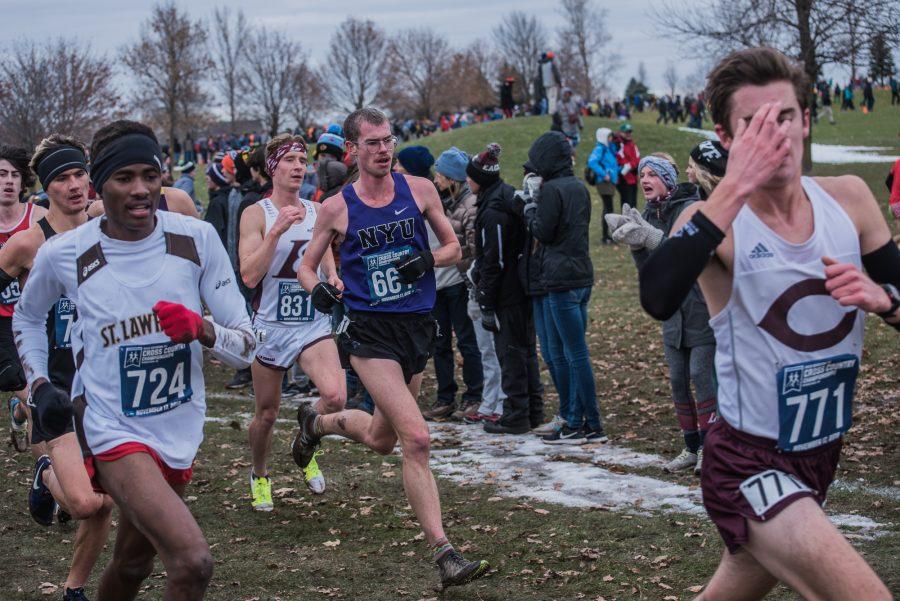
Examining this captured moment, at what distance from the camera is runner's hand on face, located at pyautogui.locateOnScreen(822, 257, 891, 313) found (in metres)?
3.03

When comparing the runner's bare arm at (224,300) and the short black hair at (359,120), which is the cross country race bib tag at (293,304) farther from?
the runner's bare arm at (224,300)

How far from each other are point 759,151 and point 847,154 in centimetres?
3546

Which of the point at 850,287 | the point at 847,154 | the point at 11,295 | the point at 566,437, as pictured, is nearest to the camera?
the point at 850,287

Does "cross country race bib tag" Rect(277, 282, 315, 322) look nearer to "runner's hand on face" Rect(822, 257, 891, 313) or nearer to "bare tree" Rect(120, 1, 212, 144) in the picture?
"runner's hand on face" Rect(822, 257, 891, 313)

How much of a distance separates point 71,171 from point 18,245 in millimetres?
508

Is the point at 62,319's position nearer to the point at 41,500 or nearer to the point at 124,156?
the point at 41,500

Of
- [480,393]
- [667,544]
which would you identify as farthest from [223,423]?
[667,544]

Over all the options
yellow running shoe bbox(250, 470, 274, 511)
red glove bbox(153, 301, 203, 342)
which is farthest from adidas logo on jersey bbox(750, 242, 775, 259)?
yellow running shoe bbox(250, 470, 274, 511)

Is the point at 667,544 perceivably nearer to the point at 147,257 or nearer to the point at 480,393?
the point at 147,257

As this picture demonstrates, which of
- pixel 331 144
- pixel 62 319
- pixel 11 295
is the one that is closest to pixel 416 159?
pixel 331 144

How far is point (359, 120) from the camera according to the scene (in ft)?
21.5

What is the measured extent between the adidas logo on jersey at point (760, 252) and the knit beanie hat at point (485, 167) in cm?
631

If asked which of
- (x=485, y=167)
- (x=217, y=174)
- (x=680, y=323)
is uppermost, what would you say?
(x=217, y=174)

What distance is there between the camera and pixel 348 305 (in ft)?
21.1
